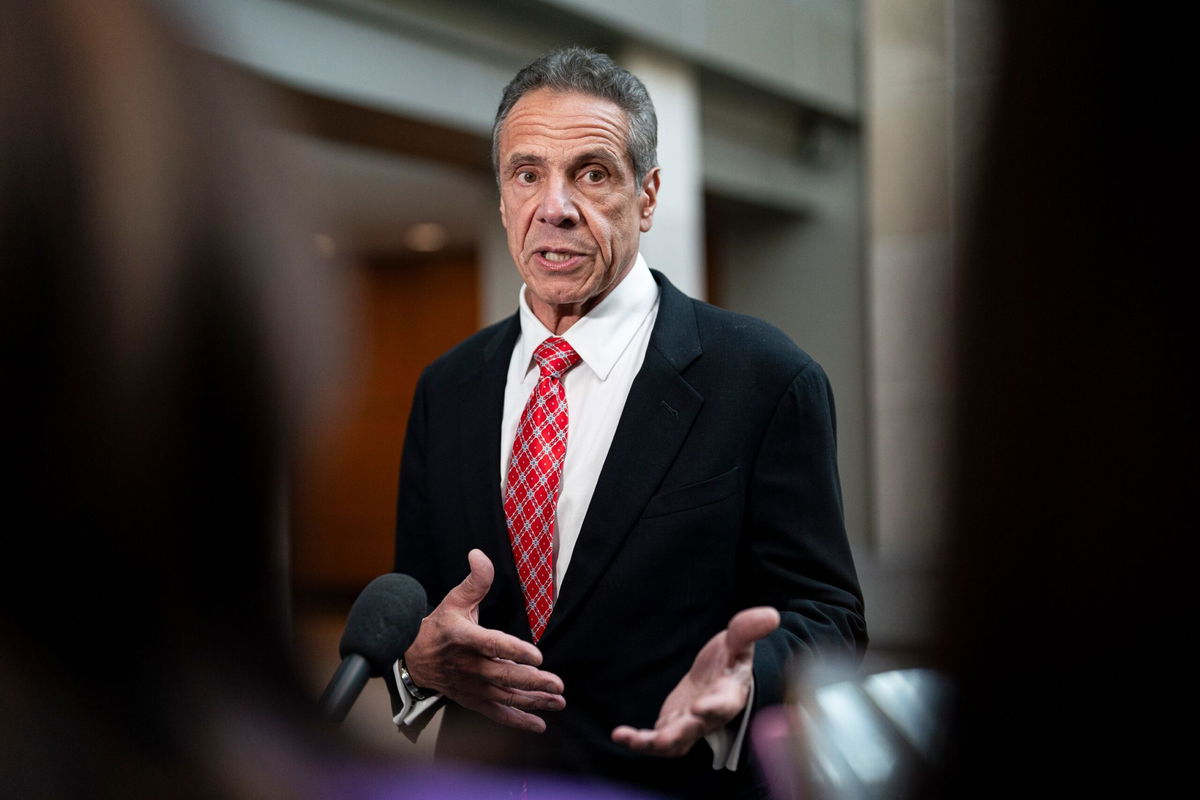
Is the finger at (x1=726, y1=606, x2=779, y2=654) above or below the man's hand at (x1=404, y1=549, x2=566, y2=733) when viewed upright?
above

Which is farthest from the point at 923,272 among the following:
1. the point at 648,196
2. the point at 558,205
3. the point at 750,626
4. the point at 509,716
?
the point at 648,196

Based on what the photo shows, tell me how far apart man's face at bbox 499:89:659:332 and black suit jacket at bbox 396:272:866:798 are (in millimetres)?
134

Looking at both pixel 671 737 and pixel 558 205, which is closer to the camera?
pixel 671 737

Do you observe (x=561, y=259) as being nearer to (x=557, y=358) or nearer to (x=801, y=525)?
(x=557, y=358)

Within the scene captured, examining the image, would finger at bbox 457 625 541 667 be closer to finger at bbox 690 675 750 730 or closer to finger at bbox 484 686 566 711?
finger at bbox 484 686 566 711

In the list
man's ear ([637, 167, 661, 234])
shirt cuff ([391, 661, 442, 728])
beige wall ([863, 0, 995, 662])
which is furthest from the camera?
man's ear ([637, 167, 661, 234])

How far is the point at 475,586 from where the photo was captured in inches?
37.9

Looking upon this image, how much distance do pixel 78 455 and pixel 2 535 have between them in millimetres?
48

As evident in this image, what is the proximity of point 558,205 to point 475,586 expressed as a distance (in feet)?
1.48

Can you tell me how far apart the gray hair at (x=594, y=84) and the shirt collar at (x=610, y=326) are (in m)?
0.13

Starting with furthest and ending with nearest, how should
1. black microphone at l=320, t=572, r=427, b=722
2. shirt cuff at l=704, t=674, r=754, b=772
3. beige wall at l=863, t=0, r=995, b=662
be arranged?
1. shirt cuff at l=704, t=674, r=754, b=772
2. black microphone at l=320, t=572, r=427, b=722
3. beige wall at l=863, t=0, r=995, b=662

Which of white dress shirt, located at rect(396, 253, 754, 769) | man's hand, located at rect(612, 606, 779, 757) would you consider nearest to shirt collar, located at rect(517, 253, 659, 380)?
white dress shirt, located at rect(396, 253, 754, 769)

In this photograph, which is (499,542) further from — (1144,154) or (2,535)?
(1144,154)

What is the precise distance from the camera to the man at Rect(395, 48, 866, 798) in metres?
1.06
